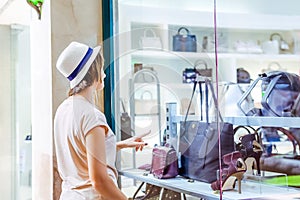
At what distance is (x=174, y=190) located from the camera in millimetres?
1684

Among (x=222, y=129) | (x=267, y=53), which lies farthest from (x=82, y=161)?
(x=267, y=53)

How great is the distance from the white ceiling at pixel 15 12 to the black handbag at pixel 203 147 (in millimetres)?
1076

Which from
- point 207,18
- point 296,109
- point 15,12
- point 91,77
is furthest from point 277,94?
point 15,12

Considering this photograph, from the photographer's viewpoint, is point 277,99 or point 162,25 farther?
point 162,25

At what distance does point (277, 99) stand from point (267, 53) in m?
2.31

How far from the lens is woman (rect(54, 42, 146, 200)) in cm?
175

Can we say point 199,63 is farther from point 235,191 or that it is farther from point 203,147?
point 235,191

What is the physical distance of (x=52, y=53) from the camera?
193cm

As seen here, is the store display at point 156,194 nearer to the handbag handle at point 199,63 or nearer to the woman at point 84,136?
the woman at point 84,136

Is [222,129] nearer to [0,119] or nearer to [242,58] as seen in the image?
[0,119]

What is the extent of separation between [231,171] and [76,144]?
2.13 ft

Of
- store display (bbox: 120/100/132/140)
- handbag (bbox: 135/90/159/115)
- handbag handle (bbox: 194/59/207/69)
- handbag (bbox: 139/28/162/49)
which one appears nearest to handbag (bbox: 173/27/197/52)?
handbag (bbox: 139/28/162/49)

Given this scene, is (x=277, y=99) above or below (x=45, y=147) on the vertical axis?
above

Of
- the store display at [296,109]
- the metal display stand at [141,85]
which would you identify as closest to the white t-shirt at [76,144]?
the metal display stand at [141,85]
